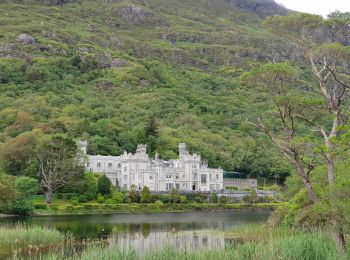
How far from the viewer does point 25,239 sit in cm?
2648

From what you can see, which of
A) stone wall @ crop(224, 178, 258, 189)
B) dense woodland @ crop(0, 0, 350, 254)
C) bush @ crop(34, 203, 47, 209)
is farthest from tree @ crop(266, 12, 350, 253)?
stone wall @ crop(224, 178, 258, 189)

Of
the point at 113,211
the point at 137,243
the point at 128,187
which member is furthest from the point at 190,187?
the point at 137,243

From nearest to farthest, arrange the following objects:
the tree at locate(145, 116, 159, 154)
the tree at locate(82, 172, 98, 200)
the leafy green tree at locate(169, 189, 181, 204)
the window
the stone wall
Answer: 1. the tree at locate(82, 172, 98, 200)
2. the leafy green tree at locate(169, 189, 181, 204)
3. the window
4. the stone wall
5. the tree at locate(145, 116, 159, 154)

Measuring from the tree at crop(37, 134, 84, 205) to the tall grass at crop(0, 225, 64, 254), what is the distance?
137 feet

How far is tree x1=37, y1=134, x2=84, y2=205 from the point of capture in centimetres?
6981

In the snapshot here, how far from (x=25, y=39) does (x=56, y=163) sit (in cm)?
11269

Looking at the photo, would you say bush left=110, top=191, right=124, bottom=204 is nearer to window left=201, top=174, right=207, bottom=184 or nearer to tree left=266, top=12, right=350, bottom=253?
window left=201, top=174, right=207, bottom=184

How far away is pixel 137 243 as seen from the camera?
28797 millimetres

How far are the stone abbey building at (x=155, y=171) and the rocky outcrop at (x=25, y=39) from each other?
87.0m

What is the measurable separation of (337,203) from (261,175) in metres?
92.1

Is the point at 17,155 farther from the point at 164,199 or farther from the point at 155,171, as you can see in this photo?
the point at 155,171

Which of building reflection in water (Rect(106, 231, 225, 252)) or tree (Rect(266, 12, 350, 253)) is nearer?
tree (Rect(266, 12, 350, 253))

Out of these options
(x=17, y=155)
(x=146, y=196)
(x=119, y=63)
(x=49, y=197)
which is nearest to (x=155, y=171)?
(x=146, y=196)

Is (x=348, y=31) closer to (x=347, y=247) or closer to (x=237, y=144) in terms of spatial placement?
(x=347, y=247)
